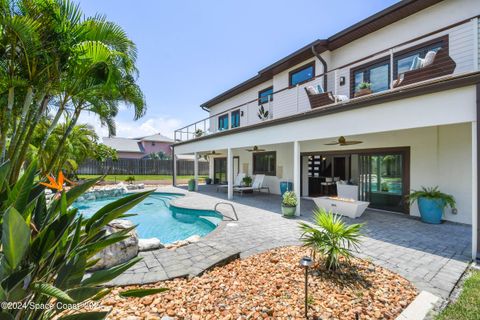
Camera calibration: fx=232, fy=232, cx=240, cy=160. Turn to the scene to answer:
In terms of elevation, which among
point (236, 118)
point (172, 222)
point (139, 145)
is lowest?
point (172, 222)

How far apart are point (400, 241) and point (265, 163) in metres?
10.7

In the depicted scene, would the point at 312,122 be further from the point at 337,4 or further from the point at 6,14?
the point at 6,14

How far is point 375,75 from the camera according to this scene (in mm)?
9680

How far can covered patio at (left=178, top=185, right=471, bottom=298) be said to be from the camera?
427cm

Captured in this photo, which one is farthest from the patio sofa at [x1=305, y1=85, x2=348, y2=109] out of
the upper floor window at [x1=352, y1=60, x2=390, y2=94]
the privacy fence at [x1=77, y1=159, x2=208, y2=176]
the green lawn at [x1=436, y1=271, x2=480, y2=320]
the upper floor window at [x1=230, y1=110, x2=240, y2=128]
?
the privacy fence at [x1=77, y1=159, x2=208, y2=176]

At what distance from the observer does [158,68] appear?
14.2m

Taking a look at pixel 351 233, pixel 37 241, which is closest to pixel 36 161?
pixel 37 241

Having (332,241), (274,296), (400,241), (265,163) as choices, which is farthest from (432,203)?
(265,163)

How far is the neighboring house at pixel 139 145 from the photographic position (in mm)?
40344

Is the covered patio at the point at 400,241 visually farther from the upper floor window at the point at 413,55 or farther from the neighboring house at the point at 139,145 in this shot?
the neighboring house at the point at 139,145

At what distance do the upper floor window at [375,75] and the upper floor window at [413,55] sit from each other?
36 cm

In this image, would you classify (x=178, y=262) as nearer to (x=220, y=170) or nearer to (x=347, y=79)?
(x=347, y=79)

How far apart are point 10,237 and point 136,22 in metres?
9.68

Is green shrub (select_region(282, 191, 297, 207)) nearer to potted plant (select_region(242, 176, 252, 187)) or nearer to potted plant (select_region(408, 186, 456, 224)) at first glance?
potted plant (select_region(408, 186, 456, 224))
